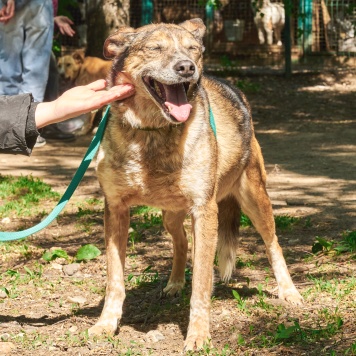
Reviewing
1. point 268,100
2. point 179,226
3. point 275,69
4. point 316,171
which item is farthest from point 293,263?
point 275,69

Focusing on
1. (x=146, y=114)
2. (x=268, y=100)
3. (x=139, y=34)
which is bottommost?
(x=268, y=100)

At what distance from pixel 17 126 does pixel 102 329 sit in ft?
3.88

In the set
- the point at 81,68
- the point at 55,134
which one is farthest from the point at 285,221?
the point at 81,68

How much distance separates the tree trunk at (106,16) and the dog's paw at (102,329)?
27.3ft

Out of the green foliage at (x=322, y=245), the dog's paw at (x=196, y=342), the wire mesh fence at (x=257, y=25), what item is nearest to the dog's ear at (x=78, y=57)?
the wire mesh fence at (x=257, y=25)

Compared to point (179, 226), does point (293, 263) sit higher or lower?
lower

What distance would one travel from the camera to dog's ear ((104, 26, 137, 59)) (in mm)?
4344

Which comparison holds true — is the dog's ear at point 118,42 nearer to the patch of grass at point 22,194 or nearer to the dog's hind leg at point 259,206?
the dog's hind leg at point 259,206

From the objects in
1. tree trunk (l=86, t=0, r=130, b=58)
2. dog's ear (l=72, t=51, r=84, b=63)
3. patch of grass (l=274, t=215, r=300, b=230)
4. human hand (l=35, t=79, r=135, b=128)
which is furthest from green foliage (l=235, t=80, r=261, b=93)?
human hand (l=35, t=79, r=135, b=128)

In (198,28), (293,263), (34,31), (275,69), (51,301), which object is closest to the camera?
(198,28)

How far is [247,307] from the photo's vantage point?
4598 mm

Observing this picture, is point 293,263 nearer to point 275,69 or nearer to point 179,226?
point 179,226

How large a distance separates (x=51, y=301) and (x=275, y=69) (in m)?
12.6

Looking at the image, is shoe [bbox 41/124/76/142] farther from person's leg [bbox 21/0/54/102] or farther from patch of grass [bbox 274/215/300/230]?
patch of grass [bbox 274/215/300/230]
